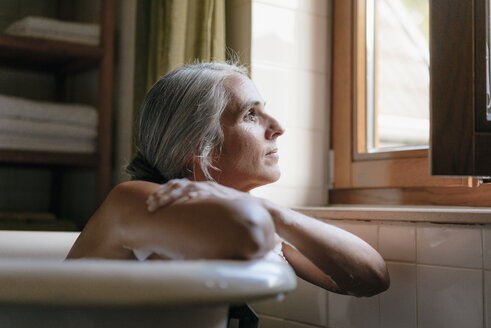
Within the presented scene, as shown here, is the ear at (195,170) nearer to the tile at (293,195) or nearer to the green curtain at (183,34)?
the tile at (293,195)

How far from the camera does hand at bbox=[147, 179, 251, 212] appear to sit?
2.64 feet

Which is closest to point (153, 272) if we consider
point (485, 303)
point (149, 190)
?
point (149, 190)

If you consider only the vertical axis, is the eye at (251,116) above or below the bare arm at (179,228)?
above

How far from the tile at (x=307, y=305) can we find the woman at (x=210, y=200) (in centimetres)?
12

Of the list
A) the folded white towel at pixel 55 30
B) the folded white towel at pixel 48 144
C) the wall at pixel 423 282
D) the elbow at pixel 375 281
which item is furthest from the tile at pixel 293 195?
the folded white towel at pixel 55 30

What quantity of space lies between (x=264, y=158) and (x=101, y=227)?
1.37 feet

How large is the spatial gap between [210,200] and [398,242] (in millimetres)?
648

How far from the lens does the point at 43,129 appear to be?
2158 mm

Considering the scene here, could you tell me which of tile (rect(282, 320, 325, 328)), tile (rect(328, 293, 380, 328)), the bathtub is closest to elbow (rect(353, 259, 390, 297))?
tile (rect(328, 293, 380, 328))

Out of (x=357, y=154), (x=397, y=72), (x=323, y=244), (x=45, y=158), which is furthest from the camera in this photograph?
(x=45, y=158)

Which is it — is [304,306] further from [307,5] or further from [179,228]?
[307,5]

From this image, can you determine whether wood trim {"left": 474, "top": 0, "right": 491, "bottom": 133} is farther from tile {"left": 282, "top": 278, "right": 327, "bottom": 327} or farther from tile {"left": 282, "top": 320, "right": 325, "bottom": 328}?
tile {"left": 282, "top": 320, "right": 325, "bottom": 328}

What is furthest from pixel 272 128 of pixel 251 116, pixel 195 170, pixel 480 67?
pixel 480 67

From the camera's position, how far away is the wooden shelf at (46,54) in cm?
214
